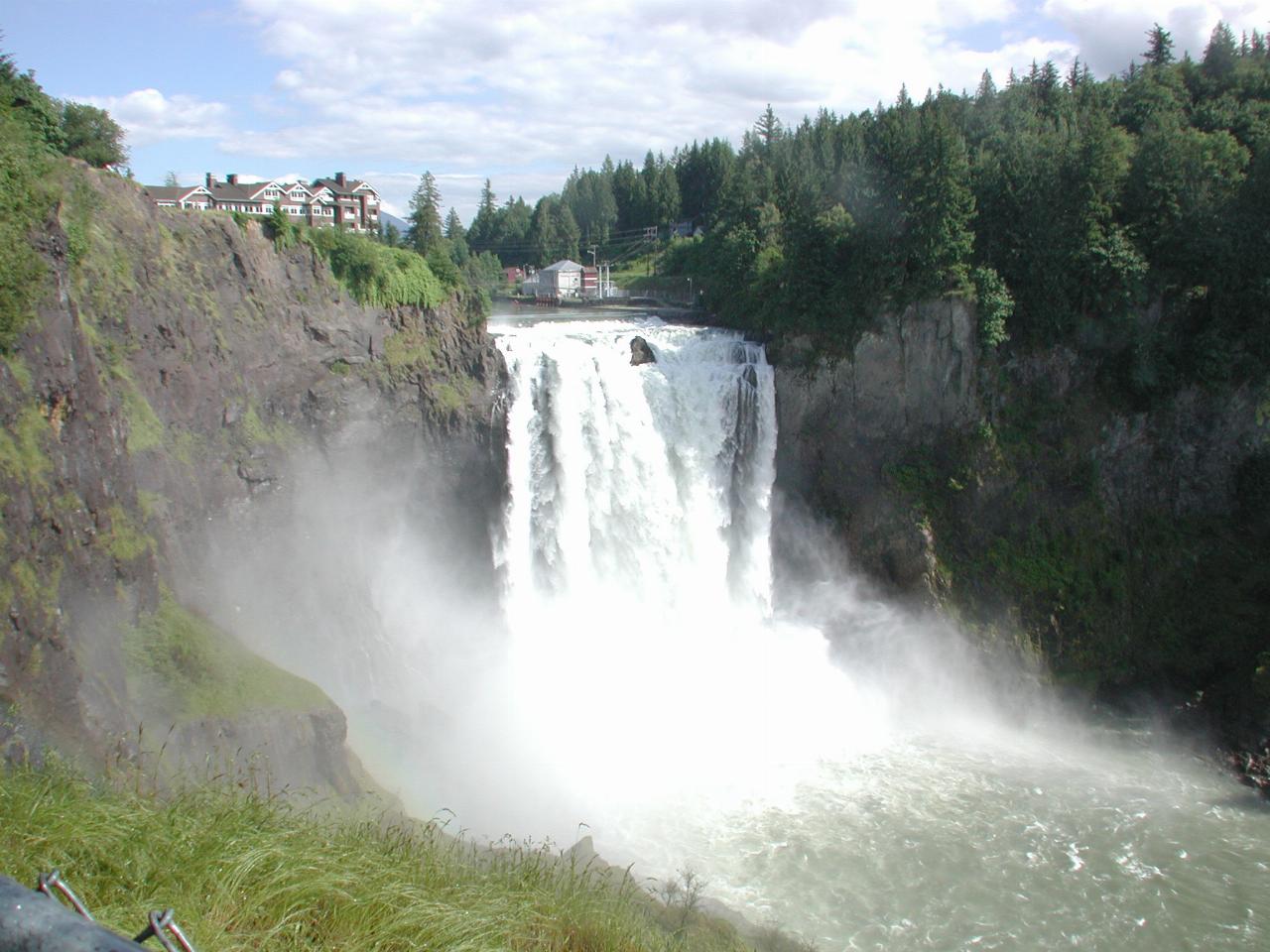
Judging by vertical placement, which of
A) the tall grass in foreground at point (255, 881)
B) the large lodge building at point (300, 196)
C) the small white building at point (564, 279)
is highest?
the large lodge building at point (300, 196)

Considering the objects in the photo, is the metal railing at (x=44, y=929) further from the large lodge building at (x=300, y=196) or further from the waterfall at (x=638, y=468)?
the large lodge building at (x=300, y=196)

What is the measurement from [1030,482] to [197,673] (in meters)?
22.0

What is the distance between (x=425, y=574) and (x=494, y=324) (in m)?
8.80

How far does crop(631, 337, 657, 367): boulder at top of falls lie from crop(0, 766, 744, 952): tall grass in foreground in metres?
19.8

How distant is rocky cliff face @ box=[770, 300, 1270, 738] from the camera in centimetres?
2608

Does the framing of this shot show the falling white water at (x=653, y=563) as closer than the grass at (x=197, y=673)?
No

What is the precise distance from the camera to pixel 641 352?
26.5 m

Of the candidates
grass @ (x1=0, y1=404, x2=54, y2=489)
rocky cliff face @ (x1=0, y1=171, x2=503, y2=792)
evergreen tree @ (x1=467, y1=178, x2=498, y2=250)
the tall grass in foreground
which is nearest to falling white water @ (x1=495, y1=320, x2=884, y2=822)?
rocky cliff face @ (x1=0, y1=171, x2=503, y2=792)

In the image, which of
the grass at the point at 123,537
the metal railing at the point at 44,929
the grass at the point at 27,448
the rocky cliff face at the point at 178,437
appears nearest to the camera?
the metal railing at the point at 44,929

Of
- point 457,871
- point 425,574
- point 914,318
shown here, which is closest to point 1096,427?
point 914,318

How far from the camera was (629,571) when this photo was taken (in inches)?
996

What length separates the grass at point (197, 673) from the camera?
1420 centimetres

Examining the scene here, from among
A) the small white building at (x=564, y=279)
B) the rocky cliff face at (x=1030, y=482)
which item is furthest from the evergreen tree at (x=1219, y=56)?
the small white building at (x=564, y=279)

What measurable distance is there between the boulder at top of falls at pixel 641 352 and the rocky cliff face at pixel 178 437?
4.14 m
